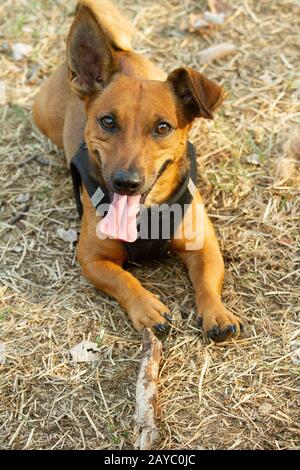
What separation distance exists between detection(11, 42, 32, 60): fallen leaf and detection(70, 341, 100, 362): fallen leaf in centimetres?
389

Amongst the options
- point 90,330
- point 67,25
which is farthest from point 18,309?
point 67,25

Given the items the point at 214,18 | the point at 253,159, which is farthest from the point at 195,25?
the point at 253,159

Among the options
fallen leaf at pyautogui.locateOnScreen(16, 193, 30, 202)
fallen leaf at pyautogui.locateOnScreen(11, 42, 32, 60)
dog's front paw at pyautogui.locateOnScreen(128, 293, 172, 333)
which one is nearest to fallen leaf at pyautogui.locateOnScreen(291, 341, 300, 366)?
dog's front paw at pyautogui.locateOnScreen(128, 293, 172, 333)

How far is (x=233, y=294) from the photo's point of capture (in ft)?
17.2

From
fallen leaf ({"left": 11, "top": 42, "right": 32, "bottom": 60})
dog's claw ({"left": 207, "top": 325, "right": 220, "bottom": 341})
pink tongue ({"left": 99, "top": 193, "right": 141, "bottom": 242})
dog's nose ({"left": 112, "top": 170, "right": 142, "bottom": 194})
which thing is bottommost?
dog's claw ({"left": 207, "top": 325, "right": 220, "bottom": 341})

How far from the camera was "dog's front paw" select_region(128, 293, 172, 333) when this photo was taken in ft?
15.8

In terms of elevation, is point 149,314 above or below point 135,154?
below

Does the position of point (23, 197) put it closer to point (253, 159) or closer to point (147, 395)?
point (253, 159)

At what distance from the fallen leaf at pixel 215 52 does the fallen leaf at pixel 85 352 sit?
3649 mm

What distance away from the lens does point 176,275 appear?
5.46 m

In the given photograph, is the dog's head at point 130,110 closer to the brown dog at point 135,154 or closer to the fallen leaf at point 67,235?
the brown dog at point 135,154

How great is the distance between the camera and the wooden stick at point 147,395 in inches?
161

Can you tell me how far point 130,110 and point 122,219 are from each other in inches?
28.2

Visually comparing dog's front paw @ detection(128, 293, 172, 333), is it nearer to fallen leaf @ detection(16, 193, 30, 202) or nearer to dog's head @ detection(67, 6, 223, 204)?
dog's head @ detection(67, 6, 223, 204)
